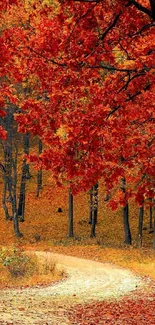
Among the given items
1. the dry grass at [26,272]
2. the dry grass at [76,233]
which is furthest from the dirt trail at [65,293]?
the dry grass at [76,233]

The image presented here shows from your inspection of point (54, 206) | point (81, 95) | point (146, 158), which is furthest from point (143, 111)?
point (54, 206)

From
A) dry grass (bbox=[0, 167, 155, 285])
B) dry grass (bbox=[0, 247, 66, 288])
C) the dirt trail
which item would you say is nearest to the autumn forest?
the dirt trail

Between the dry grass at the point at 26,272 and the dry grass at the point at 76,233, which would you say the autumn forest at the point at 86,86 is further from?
the dry grass at the point at 76,233

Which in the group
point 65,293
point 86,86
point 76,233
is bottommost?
point 76,233

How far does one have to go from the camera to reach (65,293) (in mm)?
16156

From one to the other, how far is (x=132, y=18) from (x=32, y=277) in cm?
1310

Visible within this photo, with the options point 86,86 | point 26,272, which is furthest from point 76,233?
point 86,86

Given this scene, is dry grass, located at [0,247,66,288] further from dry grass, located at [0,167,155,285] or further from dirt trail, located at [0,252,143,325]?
dirt trail, located at [0,252,143,325]

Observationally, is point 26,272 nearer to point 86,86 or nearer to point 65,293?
point 65,293

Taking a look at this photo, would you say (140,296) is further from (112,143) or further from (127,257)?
(127,257)

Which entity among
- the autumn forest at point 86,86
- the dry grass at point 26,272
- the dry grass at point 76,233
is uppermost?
the autumn forest at point 86,86

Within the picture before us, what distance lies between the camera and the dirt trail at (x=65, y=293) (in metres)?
11.9

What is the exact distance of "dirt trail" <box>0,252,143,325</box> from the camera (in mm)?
11891

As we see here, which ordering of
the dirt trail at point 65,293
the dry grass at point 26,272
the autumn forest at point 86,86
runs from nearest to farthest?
1. the autumn forest at point 86,86
2. the dirt trail at point 65,293
3. the dry grass at point 26,272
